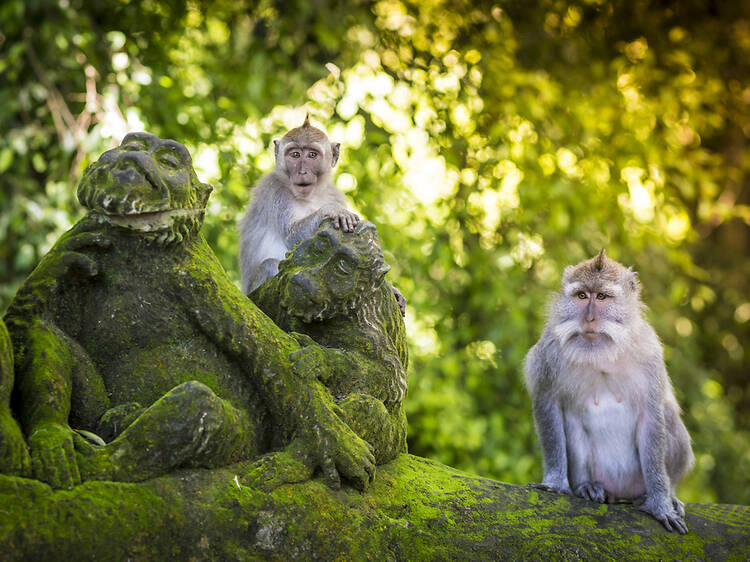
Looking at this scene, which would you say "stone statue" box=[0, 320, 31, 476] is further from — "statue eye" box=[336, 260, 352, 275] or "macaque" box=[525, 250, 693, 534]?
"macaque" box=[525, 250, 693, 534]

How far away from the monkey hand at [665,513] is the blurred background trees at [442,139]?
3260mm

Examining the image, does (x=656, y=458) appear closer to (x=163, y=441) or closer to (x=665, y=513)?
(x=665, y=513)

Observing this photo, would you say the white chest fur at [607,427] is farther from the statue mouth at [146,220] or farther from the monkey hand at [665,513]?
the statue mouth at [146,220]

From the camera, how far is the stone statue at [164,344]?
3.03m

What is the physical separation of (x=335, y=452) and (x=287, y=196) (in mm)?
2870

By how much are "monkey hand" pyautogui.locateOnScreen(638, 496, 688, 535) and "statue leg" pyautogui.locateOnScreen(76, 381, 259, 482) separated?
225cm

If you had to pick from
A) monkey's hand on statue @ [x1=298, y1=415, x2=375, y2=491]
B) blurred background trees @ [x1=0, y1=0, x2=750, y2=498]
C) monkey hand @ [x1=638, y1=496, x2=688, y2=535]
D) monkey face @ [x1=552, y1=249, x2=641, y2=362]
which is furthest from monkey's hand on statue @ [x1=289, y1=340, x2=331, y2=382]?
blurred background trees @ [x1=0, y1=0, x2=750, y2=498]

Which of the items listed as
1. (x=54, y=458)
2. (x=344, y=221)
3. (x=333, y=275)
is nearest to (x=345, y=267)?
(x=333, y=275)

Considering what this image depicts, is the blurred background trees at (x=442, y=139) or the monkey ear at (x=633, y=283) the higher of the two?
the blurred background trees at (x=442, y=139)

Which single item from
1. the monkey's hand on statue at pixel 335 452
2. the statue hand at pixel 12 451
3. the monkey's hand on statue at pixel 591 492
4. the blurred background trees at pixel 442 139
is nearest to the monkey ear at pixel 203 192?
the monkey's hand on statue at pixel 335 452

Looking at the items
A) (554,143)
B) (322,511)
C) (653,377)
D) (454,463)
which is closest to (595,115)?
(554,143)

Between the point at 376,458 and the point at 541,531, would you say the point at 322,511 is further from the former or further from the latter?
the point at 541,531

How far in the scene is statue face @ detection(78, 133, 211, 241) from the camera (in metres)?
3.05

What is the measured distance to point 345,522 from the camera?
3205 mm
